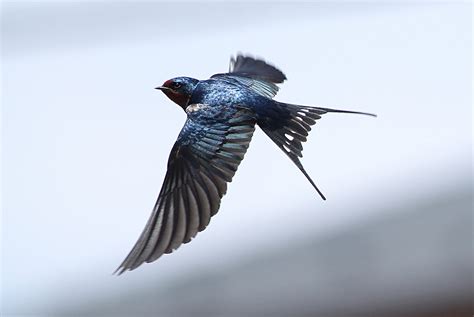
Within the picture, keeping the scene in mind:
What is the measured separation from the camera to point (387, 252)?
16.7 feet

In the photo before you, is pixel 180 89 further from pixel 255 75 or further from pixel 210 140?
pixel 255 75

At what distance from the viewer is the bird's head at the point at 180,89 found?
1.74ft

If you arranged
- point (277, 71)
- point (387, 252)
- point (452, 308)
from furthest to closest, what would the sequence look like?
point (387, 252), point (452, 308), point (277, 71)

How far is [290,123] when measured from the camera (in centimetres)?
59

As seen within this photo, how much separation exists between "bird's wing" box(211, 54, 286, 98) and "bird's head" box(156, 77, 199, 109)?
0.04 metres

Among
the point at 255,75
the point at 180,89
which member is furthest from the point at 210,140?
the point at 255,75

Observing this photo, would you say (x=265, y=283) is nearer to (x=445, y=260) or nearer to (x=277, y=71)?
(x=445, y=260)

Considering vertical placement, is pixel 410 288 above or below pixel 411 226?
below

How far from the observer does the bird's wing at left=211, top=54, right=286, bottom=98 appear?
61 centimetres

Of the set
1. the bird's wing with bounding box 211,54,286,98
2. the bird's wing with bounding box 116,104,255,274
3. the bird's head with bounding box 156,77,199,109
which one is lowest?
the bird's wing with bounding box 116,104,255,274

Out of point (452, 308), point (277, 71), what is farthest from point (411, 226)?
point (277, 71)

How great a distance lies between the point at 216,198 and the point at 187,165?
5 cm

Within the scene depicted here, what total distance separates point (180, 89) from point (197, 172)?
79mm

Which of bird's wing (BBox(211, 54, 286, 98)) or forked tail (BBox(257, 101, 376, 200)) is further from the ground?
bird's wing (BBox(211, 54, 286, 98))
